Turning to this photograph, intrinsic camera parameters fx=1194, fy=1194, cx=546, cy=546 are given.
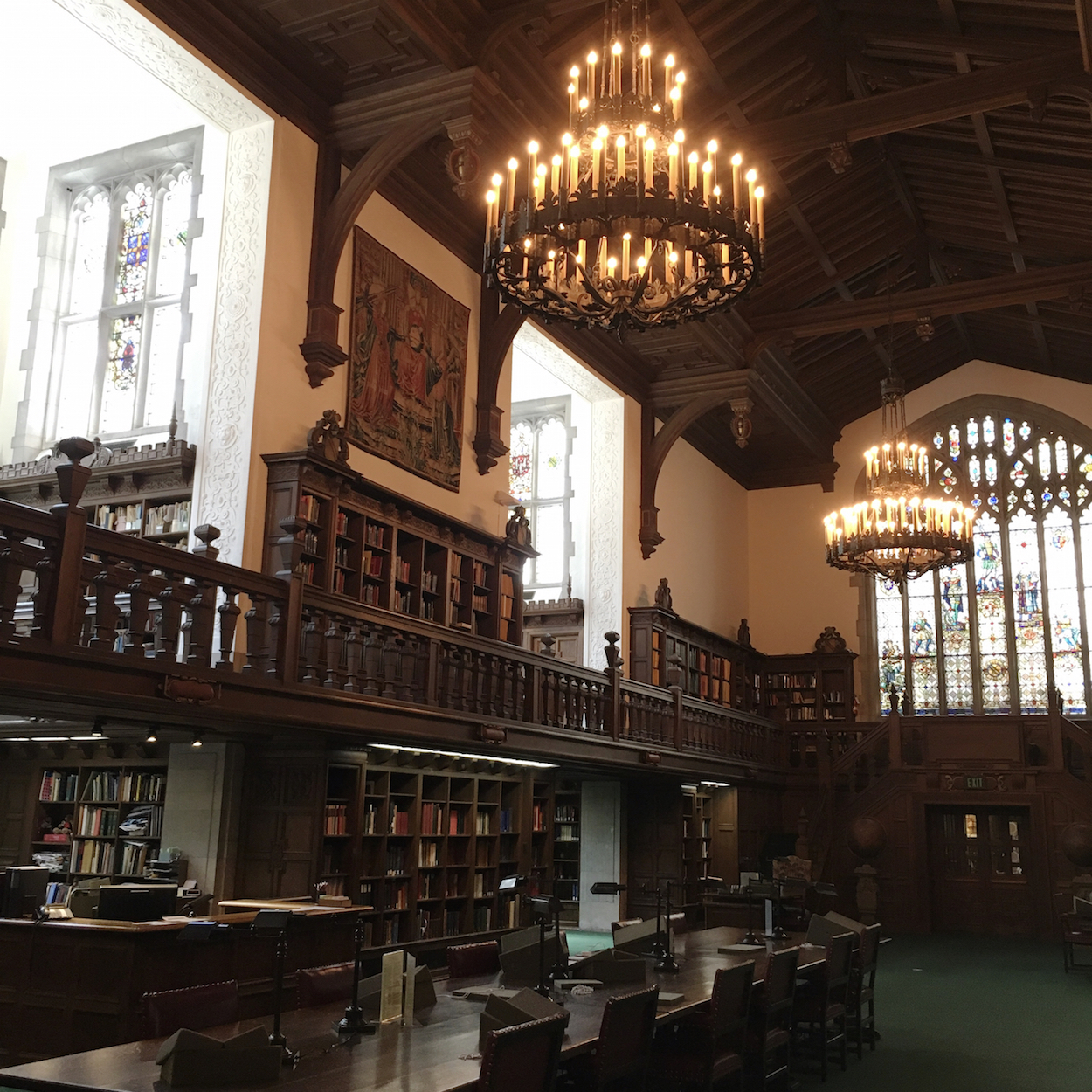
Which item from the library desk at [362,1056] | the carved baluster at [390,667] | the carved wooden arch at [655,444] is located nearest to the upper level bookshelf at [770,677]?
the carved wooden arch at [655,444]

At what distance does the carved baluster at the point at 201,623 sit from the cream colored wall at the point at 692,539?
827 cm

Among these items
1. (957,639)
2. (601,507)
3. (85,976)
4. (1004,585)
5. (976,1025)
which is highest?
(601,507)

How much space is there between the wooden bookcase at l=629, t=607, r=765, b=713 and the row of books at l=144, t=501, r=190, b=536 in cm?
693

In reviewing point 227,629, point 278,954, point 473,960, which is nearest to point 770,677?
point 473,960

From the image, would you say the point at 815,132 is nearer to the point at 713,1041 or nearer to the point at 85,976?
the point at 713,1041

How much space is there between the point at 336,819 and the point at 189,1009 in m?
4.62

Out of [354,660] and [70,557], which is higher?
[70,557]

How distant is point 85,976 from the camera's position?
659 cm

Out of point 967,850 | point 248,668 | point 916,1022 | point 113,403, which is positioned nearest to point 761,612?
point 967,850

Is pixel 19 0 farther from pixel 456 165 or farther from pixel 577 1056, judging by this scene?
pixel 577 1056

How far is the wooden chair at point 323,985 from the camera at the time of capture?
17.6 ft

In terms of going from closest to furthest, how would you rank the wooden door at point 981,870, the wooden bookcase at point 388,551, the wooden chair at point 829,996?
the wooden chair at point 829,996, the wooden bookcase at point 388,551, the wooden door at point 981,870

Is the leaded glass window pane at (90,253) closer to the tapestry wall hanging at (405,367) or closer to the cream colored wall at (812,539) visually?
the tapestry wall hanging at (405,367)

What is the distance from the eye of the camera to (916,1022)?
9.18 meters
